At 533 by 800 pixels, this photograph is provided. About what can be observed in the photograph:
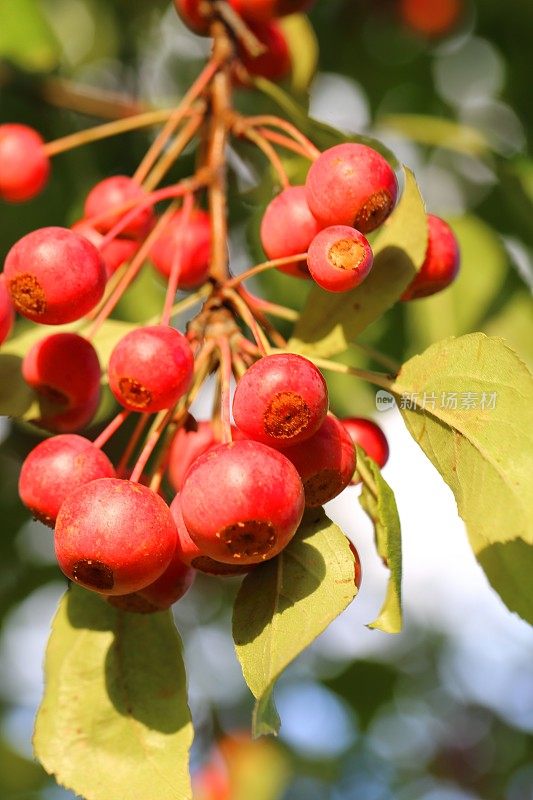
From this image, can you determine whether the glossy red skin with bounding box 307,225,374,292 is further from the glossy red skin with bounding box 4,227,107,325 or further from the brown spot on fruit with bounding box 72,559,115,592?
the brown spot on fruit with bounding box 72,559,115,592

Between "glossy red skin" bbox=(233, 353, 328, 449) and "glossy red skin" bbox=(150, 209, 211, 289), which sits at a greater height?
"glossy red skin" bbox=(233, 353, 328, 449)

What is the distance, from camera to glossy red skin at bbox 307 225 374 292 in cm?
122

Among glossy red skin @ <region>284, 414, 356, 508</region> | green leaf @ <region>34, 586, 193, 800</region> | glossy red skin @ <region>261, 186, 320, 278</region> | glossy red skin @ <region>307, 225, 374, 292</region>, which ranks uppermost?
glossy red skin @ <region>307, 225, 374, 292</region>

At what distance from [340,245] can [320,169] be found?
0.46 ft

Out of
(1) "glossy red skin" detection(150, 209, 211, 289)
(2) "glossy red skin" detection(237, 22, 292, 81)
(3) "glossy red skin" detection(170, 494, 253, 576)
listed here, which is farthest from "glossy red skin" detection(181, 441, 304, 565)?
(2) "glossy red skin" detection(237, 22, 292, 81)

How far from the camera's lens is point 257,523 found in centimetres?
109

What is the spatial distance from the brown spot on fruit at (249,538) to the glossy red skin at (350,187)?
0.45 meters

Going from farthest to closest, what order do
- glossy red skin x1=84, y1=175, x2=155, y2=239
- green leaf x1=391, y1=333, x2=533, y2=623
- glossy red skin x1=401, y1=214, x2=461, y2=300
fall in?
glossy red skin x1=84, y1=175, x2=155, y2=239
glossy red skin x1=401, y1=214, x2=461, y2=300
green leaf x1=391, y1=333, x2=533, y2=623

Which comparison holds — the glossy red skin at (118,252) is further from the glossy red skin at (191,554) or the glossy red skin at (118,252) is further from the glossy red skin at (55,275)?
the glossy red skin at (191,554)

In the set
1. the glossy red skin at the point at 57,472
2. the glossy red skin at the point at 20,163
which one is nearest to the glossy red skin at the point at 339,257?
the glossy red skin at the point at 57,472

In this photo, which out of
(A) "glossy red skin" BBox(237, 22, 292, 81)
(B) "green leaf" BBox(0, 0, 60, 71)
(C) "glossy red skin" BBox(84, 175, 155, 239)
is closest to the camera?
(C) "glossy red skin" BBox(84, 175, 155, 239)

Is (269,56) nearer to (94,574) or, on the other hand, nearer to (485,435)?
(485,435)

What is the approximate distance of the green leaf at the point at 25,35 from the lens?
2336 millimetres

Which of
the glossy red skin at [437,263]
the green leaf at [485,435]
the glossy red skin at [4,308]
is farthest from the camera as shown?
the glossy red skin at [437,263]
